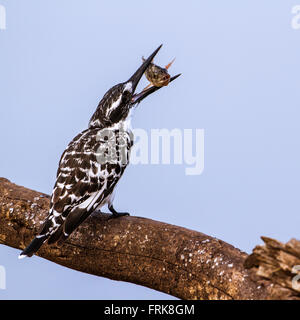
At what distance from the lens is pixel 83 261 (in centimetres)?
298

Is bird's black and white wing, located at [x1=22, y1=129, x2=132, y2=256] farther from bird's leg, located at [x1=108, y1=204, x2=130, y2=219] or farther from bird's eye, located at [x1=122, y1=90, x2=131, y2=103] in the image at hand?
bird's eye, located at [x1=122, y1=90, x2=131, y2=103]

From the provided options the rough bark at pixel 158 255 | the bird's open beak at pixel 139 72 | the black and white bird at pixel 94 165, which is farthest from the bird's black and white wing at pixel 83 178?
the bird's open beak at pixel 139 72

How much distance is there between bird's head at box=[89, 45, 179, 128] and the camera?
3379 mm

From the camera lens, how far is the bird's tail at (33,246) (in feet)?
9.11

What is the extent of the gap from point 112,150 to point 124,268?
2.29 feet

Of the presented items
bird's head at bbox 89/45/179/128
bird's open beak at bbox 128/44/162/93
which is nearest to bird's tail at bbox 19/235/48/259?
bird's head at bbox 89/45/179/128

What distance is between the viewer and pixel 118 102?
3.37 meters

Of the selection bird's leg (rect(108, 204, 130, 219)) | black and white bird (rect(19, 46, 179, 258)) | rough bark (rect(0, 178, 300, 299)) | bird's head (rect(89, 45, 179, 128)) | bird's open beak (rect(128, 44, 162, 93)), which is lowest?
rough bark (rect(0, 178, 300, 299))

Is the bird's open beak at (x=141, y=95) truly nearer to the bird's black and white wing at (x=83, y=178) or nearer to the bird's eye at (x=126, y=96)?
the bird's eye at (x=126, y=96)

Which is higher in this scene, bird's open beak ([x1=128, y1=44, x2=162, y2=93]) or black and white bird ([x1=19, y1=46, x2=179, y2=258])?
bird's open beak ([x1=128, y1=44, x2=162, y2=93])

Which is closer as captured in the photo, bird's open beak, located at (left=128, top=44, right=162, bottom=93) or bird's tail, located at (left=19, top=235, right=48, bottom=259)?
bird's tail, located at (left=19, top=235, right=48, bottom=259)

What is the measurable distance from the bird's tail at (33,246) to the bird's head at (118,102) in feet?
2.81

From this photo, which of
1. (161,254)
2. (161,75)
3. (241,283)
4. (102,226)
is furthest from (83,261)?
(161,75)
